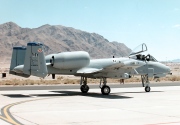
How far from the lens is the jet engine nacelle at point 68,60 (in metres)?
22.9

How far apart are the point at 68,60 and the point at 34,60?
2655 millimetres

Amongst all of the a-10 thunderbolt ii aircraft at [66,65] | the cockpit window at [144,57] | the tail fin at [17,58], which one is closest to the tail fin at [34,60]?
the a-10 thunderbolt ii aircraft at [66,65]

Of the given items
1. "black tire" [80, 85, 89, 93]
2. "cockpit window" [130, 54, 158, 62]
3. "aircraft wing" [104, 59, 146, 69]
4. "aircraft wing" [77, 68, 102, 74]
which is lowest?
"black tire" [80, 85, 89, 93]

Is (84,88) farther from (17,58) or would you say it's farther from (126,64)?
(17,58)

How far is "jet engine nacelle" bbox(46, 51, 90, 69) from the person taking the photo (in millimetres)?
22891

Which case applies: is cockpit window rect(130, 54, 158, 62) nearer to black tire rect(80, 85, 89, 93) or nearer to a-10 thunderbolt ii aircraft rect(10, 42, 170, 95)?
a-10 thunderbolt ii aircraft rect(10, 42, 170, 95)

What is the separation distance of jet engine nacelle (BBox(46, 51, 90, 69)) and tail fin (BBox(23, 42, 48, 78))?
127cm

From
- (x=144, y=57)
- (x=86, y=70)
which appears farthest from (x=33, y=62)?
(x=144, y=57)

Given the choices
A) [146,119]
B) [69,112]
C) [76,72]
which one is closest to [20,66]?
[76,72]

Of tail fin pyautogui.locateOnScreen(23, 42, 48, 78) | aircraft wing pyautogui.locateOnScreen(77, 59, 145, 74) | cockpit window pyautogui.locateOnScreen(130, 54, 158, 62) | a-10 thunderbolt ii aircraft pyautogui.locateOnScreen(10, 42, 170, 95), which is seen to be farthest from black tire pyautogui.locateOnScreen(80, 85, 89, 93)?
tail fin pyautogui.locateOnScreen(23, 42, 48, 78)

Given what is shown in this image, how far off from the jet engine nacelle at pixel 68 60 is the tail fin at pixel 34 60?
1.27 meters

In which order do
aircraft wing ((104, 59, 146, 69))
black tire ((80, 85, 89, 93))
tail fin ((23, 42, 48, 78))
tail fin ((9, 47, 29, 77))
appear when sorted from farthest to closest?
black tire ((80, 85, 89, 93)) < aircraft wing ((104, 59, 146, 69)) < tail fin ((9, 47, 29, 77)) < tail fin ((23, 42, 48, 78))

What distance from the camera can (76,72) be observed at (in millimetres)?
23984

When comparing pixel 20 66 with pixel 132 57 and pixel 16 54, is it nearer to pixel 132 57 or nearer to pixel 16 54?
pixel 16 54
